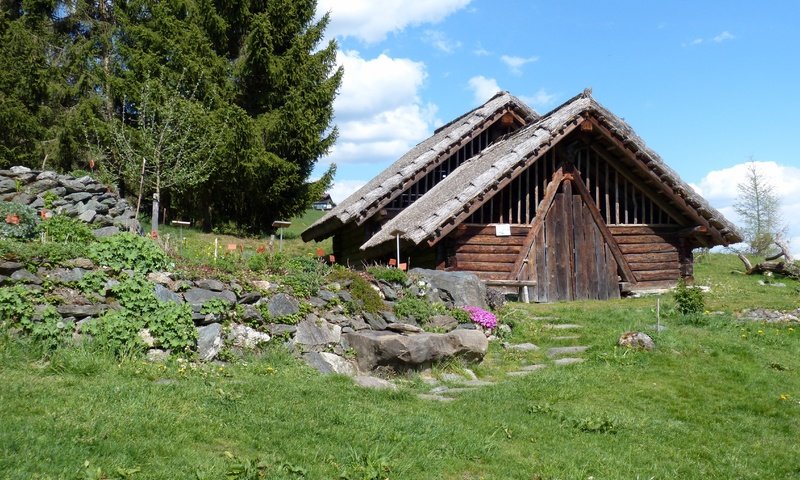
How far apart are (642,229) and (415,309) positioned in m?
9.52

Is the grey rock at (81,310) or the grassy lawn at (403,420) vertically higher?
the grey rock at (81,310)

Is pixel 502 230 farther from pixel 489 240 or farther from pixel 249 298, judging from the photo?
pixel 249 298

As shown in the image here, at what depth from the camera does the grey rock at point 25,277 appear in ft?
27.5

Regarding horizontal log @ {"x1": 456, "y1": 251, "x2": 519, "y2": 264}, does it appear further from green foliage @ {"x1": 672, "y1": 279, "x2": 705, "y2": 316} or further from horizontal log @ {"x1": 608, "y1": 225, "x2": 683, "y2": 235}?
green foliage @ {"x1": 672, "y1": 279, "x2": 705, "y2": 316}

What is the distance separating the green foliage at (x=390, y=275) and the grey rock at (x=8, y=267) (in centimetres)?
568

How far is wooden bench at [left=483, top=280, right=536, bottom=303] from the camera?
54.9 ft

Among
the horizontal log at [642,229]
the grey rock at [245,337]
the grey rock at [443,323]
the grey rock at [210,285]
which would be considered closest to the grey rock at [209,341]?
the grey rock at [245,337]

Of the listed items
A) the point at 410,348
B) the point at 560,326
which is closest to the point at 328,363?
the point at 410,348

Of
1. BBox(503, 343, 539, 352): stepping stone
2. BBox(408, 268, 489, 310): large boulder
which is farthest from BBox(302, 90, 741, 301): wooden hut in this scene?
BBox(503, 343, 539, 352): stepping stone

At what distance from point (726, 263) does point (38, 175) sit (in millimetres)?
25880

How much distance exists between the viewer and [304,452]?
225 inches

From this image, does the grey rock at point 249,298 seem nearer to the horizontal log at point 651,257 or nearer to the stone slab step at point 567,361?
the stone slab step at point 567,361

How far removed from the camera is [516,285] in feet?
55.6

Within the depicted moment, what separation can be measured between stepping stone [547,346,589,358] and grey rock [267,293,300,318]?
170 inches
